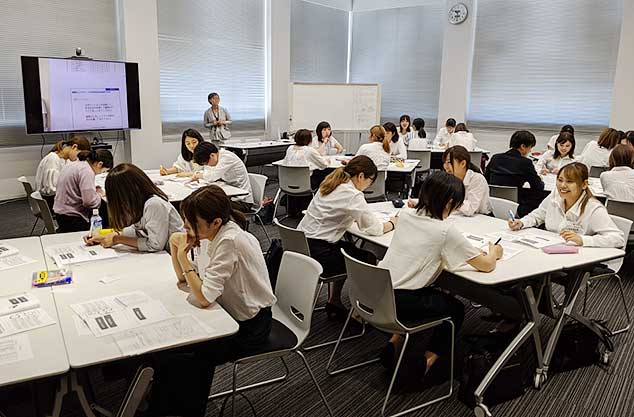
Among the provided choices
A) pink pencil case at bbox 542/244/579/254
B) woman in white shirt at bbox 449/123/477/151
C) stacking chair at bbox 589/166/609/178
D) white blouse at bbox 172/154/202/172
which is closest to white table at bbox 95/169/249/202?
white blouse at bbox 172/154/202/172

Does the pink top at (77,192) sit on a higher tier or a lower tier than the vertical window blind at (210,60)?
lower

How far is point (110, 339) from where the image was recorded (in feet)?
5.86

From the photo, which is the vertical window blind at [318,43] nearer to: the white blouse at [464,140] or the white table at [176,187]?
the white blouse at [464,140]

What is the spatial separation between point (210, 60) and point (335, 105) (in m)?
2.37

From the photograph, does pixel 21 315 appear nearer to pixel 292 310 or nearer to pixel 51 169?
pixel 292 310

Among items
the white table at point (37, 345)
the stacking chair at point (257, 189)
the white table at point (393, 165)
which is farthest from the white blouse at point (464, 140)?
the white table at point (37, 345)

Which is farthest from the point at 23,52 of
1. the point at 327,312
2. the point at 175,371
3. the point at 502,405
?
the point at 502,405

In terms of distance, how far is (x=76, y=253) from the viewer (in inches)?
108

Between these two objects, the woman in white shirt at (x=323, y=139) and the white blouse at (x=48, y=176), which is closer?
the white blouse at (x=48, y=176)

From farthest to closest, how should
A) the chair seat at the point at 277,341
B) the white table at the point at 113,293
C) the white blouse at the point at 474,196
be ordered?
the white blouse at the point at 474,196, the chair seat at the point at 277,341, the white table at the point at 113,293

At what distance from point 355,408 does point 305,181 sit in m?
3.53

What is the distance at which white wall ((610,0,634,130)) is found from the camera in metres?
8.12

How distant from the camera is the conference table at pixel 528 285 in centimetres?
255

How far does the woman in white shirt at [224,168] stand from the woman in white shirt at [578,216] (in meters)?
2.51
